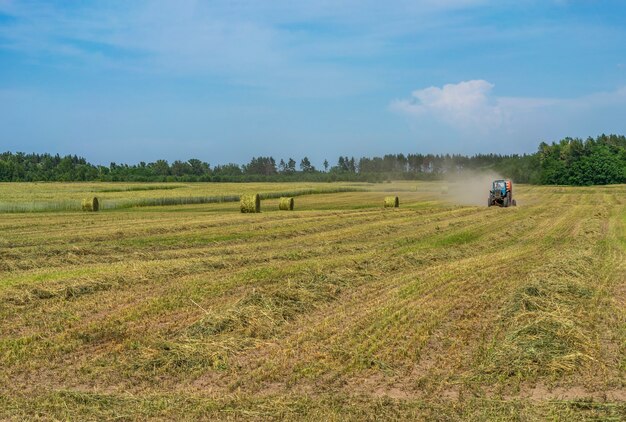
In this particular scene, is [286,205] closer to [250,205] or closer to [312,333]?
[250,205]

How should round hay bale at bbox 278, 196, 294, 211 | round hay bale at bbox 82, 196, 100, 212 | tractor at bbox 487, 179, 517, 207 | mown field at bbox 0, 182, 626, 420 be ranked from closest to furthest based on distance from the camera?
1. mown field at bbox 0, 182, 626, 420
2. round hay bale at bbox 82, 196, 100, 212
3. round hay bale at bbox 278, 196, 294, 211
4. tractor at bbox 487, 179, 517, 207

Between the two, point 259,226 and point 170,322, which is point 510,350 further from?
point 259,226

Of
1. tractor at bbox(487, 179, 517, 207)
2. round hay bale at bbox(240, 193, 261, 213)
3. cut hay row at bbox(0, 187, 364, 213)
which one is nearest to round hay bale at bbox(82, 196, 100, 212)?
cut hay row at bbox(0, 187, 364, 213)

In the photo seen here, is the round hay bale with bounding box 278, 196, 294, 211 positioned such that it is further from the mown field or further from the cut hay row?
the mown field

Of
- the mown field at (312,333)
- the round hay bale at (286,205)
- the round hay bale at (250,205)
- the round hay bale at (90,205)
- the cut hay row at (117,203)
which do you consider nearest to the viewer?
the mown field at (312,333)

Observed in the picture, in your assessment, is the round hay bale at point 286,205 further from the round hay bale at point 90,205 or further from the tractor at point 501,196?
the tractor at point 501,196

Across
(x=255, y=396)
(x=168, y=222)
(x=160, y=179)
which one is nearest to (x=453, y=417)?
(x=255, y=396)

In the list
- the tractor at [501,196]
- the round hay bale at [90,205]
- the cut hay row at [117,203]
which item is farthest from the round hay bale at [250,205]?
the tractor at [501,196]

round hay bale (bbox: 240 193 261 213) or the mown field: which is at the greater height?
round hay bale (bbox: 240 193 261 213)

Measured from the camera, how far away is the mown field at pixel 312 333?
22.1 feet

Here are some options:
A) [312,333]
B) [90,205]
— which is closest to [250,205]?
[90,205]

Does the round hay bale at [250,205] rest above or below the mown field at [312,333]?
above

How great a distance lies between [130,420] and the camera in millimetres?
6289

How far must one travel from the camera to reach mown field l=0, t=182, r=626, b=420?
6730mm
